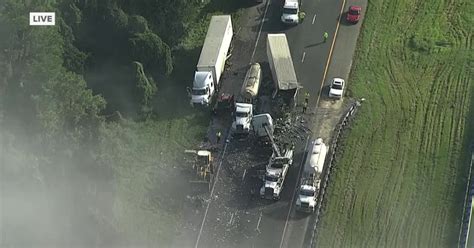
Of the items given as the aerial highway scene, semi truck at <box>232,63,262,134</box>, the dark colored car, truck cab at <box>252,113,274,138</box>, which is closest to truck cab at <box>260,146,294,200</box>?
the aerial highway scene

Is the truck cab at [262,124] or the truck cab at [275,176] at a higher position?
the truck cab at [262,124]

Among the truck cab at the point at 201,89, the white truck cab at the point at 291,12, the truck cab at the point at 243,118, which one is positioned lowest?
the truck cab at the point at 243,118

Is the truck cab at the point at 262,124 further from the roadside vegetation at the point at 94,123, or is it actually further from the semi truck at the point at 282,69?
the roadside vegetation at the point at 94,123

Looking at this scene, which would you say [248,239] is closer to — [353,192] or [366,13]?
[353,192]

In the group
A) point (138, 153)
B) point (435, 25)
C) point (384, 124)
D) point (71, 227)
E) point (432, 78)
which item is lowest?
point (71, 227)

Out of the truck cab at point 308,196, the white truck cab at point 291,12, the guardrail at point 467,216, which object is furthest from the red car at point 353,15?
the truck cab at point 308,196

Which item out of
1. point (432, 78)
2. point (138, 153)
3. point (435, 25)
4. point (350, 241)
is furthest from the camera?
point (435, 25)

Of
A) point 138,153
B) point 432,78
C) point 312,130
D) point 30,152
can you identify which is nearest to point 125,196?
point 138,153
